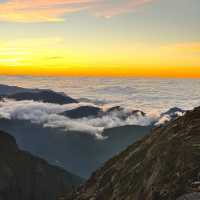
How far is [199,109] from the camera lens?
137 ft

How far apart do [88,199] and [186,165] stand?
58.2 feet

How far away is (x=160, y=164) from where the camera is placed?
31.5 m

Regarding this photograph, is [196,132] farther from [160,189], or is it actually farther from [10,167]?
[10,167]

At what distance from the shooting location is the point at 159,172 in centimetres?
3008

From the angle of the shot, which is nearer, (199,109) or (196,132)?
(196,132)

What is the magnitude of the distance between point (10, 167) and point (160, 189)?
172496 mm

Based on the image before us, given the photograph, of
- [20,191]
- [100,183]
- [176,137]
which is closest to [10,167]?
[20,191]

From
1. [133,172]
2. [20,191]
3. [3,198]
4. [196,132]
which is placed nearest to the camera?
[196,132]

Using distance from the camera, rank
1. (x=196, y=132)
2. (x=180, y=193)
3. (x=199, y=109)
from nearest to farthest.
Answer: (x=180, y=193) → (x=196, y=132) → (x=199, y=109)

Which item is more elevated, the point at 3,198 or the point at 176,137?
the point at 176,137

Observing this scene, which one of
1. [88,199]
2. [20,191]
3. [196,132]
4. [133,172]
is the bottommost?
[20,191]

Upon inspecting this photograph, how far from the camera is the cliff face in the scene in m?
25.2

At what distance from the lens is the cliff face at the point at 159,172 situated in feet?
82.6

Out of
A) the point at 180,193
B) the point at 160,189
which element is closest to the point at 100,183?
the point at 160,189
